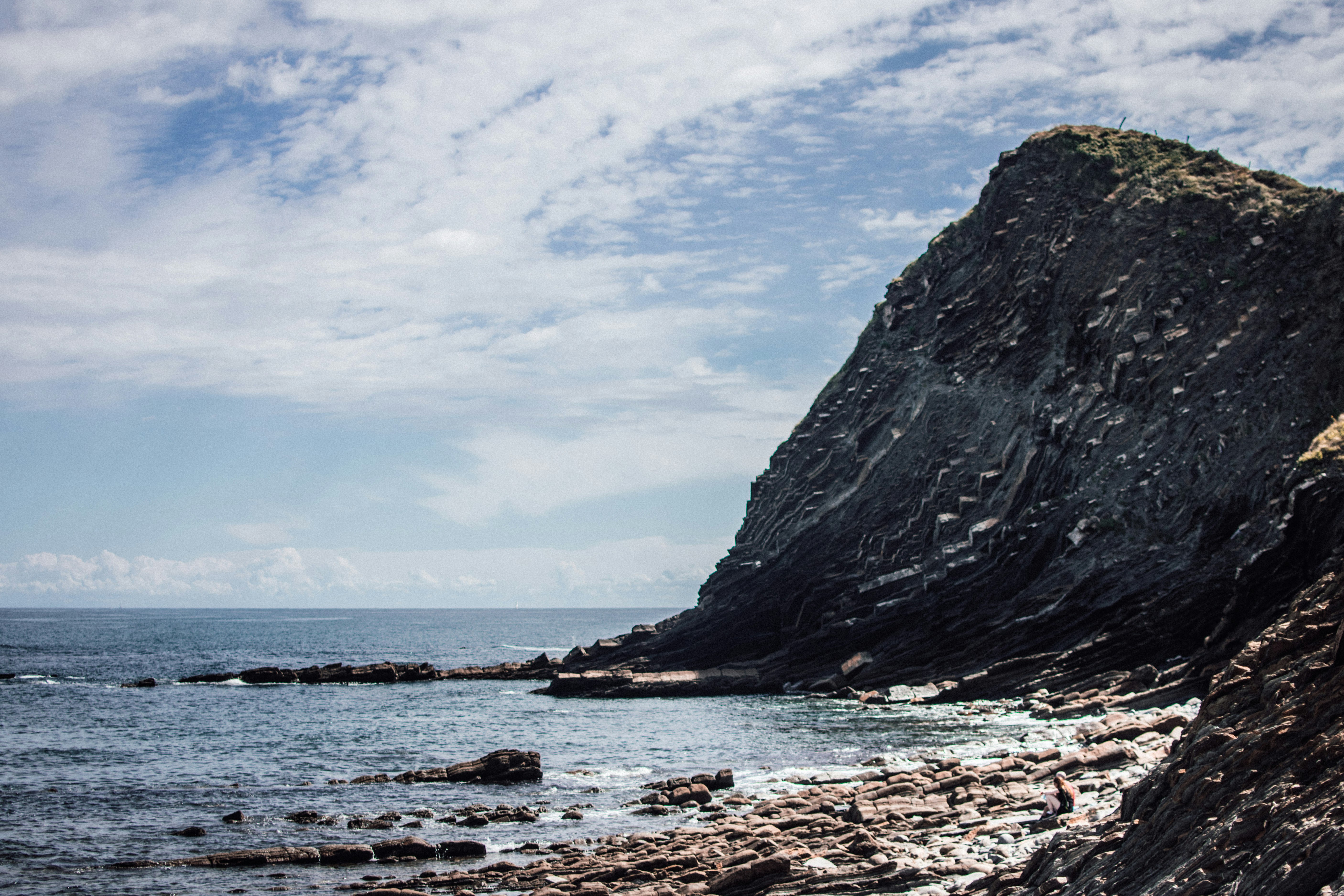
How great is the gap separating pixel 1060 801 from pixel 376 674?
74.5 meters

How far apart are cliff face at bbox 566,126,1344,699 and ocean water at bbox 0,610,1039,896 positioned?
6899 mm

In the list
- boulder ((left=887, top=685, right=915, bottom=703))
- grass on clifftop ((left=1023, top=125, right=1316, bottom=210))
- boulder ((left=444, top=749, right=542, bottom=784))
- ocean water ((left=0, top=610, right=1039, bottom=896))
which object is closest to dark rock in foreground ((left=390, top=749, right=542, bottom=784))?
boulder ((left=444, top=749, right=542, bottom=784))

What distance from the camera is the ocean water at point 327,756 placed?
28.6m

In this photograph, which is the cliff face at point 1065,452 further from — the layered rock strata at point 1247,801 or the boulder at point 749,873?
the layered rock strata at point 1247,801

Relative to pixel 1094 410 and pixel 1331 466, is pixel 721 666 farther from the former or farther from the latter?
pixel 1331 466

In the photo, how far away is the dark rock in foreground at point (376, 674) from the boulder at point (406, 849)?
58.6 metres

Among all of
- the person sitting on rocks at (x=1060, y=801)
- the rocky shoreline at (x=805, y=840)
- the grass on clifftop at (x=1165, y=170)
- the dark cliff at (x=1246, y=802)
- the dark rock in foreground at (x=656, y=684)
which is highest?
the grass on clifftop at (x=1165, y=170)

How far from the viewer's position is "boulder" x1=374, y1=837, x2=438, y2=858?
27078 mm

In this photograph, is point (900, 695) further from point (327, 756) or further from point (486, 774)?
point (327, 756)

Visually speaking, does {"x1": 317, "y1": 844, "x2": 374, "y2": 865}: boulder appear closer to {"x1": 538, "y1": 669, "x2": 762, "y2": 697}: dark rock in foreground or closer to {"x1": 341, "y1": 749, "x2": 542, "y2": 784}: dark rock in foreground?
{"x1": 341, "y1": 749, "x2": 542, "y2": 784}: dark rock in foreground

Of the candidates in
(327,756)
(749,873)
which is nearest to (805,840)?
(749,873)

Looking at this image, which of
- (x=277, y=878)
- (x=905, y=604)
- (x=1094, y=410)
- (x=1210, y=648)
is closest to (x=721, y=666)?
(x=905, y=604)

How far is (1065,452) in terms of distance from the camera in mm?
56969

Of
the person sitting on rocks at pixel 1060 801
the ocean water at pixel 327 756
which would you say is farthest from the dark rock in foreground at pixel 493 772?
the person sitting on rocks at pixel 1060 801
